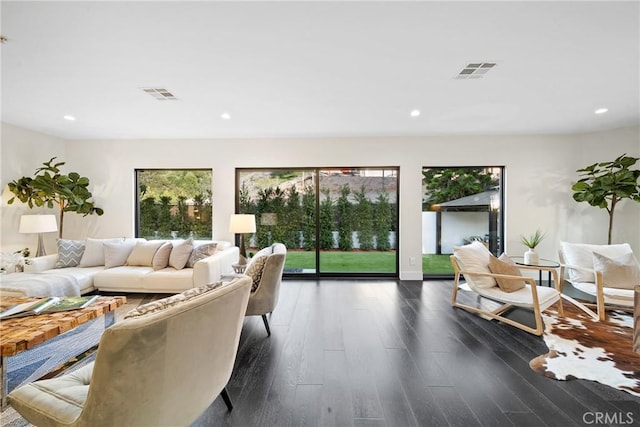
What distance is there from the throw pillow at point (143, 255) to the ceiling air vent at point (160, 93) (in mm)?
2223

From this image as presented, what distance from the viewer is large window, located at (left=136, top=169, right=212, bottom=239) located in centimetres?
509

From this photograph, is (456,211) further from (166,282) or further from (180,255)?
(166,282)

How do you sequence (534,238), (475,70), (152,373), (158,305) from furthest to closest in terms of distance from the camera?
(534,238) < (475,70) < (158,305) < (152,373)

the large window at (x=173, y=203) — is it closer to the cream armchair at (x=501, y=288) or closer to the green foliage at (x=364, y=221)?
the green foliage at (x=364, y=221)

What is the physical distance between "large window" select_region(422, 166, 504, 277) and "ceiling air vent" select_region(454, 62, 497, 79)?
2396 mm

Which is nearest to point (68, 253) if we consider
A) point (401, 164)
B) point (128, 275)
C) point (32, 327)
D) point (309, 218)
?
point (128, 275)

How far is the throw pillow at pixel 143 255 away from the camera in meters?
4.08

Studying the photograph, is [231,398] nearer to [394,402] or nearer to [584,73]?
[394,402]

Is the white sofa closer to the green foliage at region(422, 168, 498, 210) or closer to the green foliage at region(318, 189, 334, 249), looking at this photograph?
the green foliage at region(318, 189, 334, 249)

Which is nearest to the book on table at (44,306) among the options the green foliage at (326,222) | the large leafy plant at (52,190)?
the large leafy plant at (52,190)

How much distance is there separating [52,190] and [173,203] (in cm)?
167

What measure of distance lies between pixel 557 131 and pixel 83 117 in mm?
7432

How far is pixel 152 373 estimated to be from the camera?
3.38 ft

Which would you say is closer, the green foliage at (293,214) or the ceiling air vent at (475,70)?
the ceiling air vent at (475,70)
